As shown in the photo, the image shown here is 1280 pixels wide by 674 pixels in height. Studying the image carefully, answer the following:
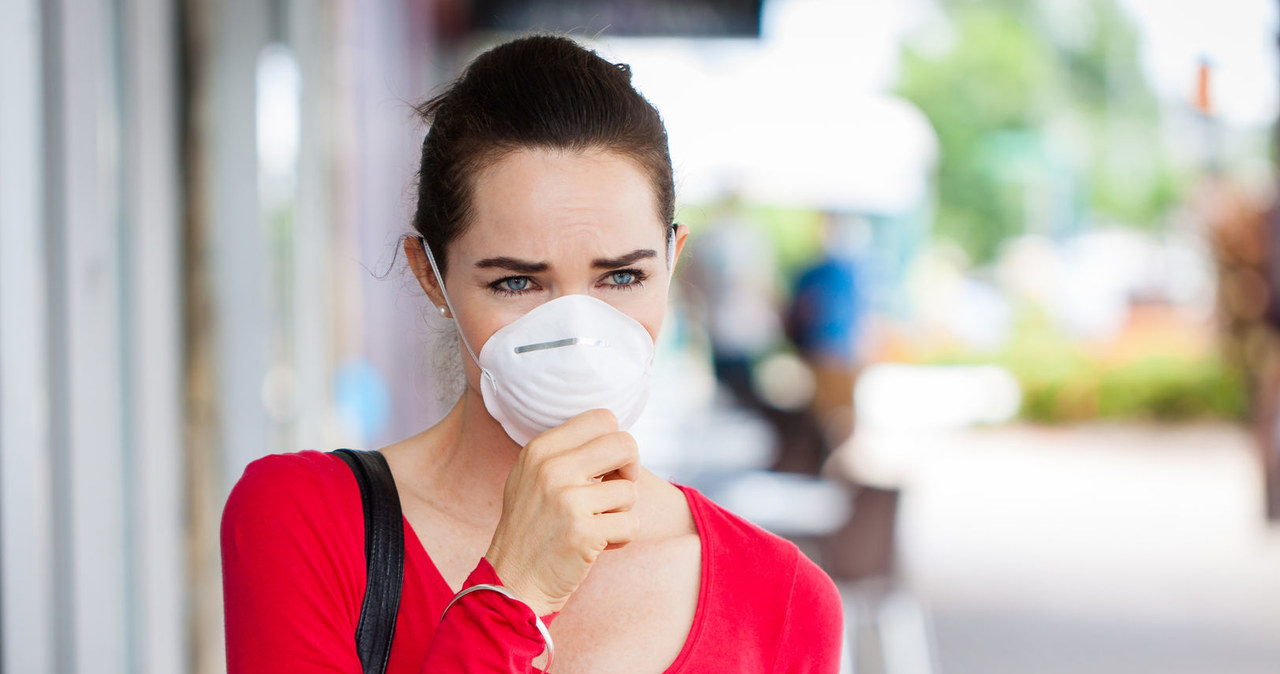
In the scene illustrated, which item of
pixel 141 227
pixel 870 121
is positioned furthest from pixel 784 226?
pixel 141 227

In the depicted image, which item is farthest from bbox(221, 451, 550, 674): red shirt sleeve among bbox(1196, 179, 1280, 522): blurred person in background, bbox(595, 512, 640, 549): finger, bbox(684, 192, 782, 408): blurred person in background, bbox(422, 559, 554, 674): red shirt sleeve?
bbox(1196, 179, 1280, 522): blurred person in background

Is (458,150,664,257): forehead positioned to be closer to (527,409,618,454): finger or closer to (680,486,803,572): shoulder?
Answer: (527,409,618,454): finger

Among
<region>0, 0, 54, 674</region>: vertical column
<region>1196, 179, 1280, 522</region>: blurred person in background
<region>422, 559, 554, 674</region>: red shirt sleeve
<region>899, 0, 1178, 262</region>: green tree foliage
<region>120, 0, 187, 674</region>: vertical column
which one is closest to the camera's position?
<region>422, 559, 554, 674</region>: red shirt sleeve

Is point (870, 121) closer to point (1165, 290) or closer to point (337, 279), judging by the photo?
point (337, 279)

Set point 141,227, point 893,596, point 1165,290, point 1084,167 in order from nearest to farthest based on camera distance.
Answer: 1. point 141,227
2. point 893,596
3. point 1165,290
4. point 1084,167

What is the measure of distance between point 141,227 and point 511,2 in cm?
330

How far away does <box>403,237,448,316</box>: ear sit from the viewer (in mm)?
1512

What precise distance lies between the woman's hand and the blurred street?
365 centimetres

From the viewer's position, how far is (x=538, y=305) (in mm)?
1365

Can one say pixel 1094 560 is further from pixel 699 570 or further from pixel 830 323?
pixel 699 570

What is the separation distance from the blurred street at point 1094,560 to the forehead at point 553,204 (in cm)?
359

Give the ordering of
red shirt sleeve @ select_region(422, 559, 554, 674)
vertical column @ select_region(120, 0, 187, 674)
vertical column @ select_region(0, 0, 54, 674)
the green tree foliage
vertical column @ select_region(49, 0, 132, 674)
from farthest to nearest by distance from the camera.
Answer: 1. the green tree foliage
2. vertical column @ select_region(120, 0, 187, 674)
3. vertical column @ select_region(49, 0, 132, 674)
4. vertical column @ select_region(0, 0, 54, 674)
5. red shirt sleeve @ select_region(422, 559, 554, 674)

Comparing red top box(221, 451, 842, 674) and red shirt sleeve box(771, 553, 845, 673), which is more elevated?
red top box(221, 451, 842, 674)

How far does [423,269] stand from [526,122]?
270mm
